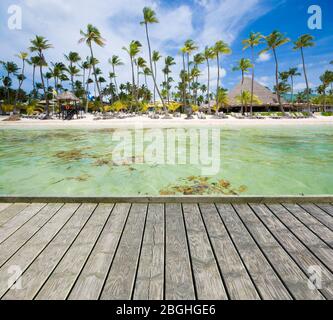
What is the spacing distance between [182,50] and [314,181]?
121 feet

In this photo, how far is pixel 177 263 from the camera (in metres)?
2.04

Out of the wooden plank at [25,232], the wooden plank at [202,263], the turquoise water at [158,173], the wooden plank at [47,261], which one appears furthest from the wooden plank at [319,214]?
the wooden plank at [25,232]

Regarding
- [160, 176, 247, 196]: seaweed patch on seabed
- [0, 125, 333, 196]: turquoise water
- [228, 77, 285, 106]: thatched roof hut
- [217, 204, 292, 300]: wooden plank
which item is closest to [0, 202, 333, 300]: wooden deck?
[217, 204, 292, 300]: wooden plank

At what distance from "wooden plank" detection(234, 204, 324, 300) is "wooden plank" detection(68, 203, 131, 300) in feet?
4.64

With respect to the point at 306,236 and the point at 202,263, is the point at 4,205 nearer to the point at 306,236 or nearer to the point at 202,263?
the point at 202,263

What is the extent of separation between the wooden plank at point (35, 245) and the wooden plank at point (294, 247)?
2.35m

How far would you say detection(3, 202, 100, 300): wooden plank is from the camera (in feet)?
5.64

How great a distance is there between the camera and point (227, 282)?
1.81 meters

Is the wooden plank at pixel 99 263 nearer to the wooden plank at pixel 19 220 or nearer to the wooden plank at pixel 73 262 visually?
the wooden plank at pixel 73 262

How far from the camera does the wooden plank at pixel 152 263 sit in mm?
1727

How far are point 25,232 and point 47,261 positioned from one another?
2.37ft

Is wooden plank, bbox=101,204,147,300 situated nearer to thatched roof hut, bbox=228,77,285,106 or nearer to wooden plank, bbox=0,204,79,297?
wooden plank, bbox=0,204,79,297

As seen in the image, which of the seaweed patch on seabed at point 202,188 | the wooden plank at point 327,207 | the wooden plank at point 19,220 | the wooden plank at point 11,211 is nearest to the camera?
the wooden plank at point 19,220
